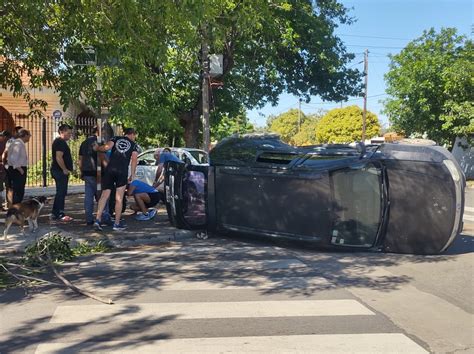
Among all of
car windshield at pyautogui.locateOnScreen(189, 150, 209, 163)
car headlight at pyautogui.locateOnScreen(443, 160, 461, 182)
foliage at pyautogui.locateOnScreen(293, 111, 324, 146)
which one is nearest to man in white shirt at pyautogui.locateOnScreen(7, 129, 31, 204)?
car windshield at pyautogui.locateOnScreen(189, 150, 209, 163)

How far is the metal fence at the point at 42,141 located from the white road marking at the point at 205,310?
13521mm

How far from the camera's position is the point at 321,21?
18.6 m

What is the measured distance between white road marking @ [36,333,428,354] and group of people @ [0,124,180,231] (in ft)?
16.6

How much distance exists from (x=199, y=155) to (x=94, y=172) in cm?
582

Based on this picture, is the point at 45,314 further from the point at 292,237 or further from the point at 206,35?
the point at 206,35

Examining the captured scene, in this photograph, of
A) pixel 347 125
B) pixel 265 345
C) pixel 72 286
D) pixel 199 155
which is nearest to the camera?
pixel 265 345

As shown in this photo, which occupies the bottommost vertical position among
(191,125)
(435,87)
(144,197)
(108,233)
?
(108,233)

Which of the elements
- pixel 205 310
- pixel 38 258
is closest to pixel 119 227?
pixel 38 258

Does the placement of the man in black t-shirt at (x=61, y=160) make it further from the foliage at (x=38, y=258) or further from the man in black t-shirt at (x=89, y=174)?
the foliage at (x=38, y=258)

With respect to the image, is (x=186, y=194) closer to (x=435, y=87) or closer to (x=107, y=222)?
(x=107, y=222)

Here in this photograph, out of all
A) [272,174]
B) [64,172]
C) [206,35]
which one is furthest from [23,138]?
[272,174]

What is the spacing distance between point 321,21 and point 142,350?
1665cm

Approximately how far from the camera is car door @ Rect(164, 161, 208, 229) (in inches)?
352

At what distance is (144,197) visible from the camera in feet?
35.1
